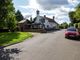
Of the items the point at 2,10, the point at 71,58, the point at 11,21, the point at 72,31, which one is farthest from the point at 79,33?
the point at 11,21

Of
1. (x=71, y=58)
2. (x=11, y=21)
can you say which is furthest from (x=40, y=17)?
(x=71, y=58)

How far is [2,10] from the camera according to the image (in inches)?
1150

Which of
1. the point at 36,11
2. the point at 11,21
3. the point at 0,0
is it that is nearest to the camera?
the point at 0,0

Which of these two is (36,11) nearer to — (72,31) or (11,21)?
(11,21)

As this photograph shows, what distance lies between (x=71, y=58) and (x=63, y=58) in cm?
49

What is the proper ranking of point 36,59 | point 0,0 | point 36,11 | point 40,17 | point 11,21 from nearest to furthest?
point 36,59 < point 0,0 < point 11,21 < point 36,11 < point 40,17

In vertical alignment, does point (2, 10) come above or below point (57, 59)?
above

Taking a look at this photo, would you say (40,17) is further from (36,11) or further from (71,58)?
(71,58)

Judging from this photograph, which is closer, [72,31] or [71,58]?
[71,58]

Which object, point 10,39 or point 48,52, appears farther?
point 10,39

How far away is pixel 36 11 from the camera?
273 feet

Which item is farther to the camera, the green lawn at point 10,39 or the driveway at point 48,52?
the green lawn at point 10,39

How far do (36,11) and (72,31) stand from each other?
54001 millimetres

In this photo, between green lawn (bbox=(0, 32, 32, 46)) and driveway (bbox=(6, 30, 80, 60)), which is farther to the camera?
green lawn (bbox=(0, 32, 32, 46))
